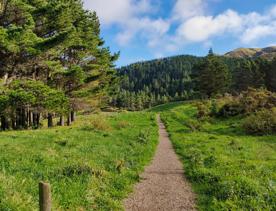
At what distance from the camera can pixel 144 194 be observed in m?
11.2

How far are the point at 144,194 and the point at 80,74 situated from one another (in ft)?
90.5

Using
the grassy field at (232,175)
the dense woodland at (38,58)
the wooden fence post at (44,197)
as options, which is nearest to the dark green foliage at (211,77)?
the dense woodland at (38,58)

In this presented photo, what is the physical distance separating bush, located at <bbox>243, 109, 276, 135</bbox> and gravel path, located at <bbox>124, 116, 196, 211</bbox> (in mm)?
14834

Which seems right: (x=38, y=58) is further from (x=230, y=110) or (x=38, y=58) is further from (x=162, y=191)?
(x=162, y=191)

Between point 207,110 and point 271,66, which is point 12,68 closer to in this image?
point 207,110

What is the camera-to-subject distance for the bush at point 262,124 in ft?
95.9

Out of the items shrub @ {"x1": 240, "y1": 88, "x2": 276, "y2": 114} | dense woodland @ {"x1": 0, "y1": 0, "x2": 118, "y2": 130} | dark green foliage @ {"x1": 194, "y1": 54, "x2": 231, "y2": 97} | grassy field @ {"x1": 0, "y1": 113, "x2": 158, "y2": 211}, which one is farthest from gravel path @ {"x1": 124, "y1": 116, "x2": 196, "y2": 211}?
dark green foliage @ {"x1": 194, "y1": 54, "x2": 231, "y2": 97}

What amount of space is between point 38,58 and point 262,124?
20597mm

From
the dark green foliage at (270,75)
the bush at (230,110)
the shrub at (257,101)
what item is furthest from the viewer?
the dark green foliage at (270,75)

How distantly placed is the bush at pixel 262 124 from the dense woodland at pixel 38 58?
1594 centimetres

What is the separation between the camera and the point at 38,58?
3300cm

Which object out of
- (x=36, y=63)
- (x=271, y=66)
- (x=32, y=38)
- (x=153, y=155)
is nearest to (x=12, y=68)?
(x=36, y=63)

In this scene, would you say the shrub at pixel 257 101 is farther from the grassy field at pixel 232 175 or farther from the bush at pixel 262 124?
the grassy field at pixel 232 175

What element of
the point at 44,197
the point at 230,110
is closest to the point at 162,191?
the point at 44,197
